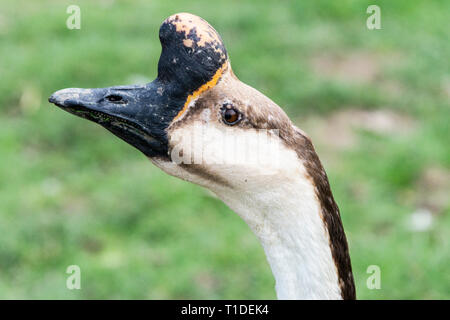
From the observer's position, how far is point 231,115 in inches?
81.4

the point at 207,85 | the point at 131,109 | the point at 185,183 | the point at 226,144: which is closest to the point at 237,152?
the point at 226,144

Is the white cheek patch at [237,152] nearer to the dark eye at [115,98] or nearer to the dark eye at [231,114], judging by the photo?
the dark eye at [231,114]

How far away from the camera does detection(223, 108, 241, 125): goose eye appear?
207 centimetres

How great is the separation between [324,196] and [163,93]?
0.56 metres

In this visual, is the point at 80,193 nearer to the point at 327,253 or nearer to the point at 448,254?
the point at 448,254

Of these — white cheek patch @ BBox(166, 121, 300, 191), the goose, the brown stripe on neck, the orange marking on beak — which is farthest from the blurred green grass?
the orange marking on beak

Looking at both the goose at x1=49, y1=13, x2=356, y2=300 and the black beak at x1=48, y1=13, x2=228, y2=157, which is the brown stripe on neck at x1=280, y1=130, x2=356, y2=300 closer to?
the goose at x1=49, y1=13, x2=356, y2=300

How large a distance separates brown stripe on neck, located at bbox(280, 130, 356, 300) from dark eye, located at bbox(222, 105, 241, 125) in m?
0.14

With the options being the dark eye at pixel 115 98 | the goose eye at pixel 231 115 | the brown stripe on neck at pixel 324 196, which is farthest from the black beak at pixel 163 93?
the brown stripe on neck at pixel 324 196

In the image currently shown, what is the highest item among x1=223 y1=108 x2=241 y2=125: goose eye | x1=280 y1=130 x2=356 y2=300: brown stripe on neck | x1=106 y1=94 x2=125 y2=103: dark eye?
x1=106 y1=94 x2=125 y2=103: dark eye

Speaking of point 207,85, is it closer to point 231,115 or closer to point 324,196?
point 231,115

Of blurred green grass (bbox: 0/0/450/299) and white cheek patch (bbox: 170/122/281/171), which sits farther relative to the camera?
blurred green grass (bbox: 0/0/450/299)

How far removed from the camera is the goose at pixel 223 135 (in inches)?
80.8

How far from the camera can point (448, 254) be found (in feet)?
13.2
